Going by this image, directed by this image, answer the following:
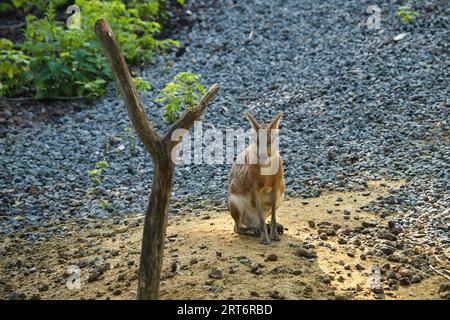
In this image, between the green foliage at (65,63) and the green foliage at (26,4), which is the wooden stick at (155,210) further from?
the green foliage at (26,4)

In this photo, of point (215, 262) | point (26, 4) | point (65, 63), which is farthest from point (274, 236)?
point (26, 4)

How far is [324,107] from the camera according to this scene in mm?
12078

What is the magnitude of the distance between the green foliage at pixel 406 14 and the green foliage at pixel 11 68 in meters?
7.29

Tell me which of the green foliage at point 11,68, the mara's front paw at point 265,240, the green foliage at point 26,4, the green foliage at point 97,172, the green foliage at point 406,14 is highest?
the green foliage at point 26,4

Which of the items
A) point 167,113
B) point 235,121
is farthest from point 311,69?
point 167,113

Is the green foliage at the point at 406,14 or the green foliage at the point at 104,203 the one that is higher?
the green foliage at the point at 406,14

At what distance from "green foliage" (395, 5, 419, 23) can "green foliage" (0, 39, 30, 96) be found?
23.9 ft

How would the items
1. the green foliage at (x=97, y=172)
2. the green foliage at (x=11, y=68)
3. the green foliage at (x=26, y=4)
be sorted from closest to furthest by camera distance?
the green foliage at (x=97, y=172) → the green foliage at (x=11, y=68) → the green foliage at (x=26, y=4)

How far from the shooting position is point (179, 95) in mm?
12555

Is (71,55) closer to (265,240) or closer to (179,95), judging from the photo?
(179,95)

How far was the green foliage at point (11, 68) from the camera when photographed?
1318 cm

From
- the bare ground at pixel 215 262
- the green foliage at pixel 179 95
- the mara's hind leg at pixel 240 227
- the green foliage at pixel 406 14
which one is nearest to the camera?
the bare ground at pixel 215 262

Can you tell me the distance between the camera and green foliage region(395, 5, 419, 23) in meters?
13.9

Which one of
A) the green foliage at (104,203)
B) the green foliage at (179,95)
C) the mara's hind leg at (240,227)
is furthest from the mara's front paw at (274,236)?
the green foliage at (179,95)
